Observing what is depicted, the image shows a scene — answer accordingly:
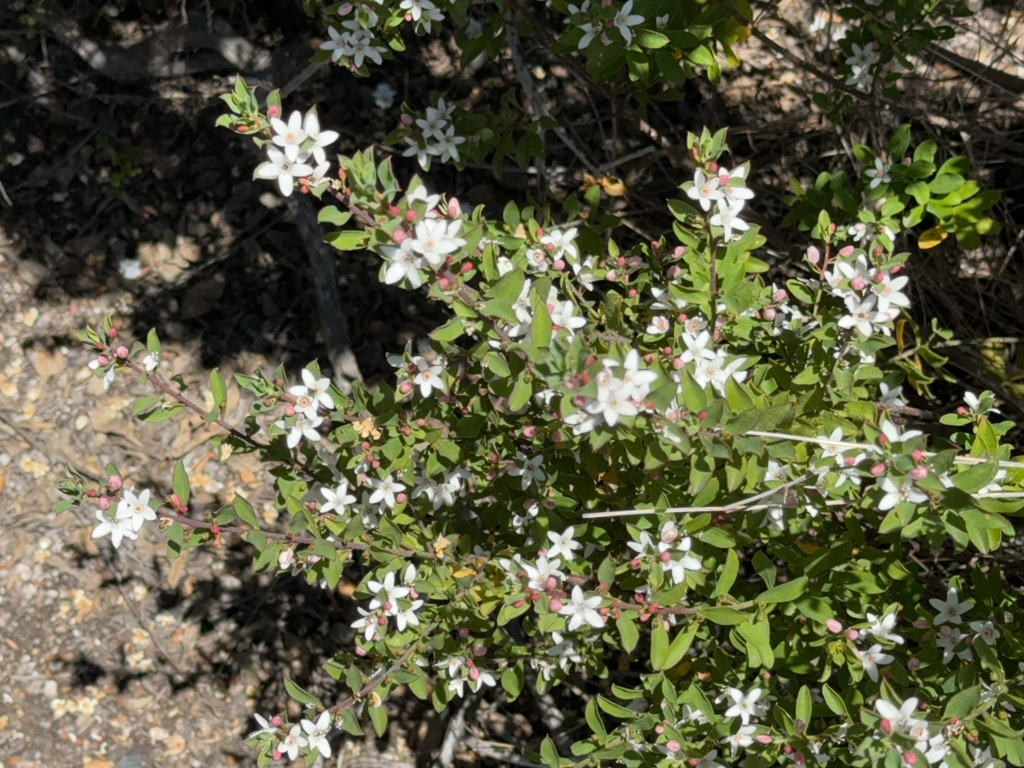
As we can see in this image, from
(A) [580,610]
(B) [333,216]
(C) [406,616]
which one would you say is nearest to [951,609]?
(A) [580,610]

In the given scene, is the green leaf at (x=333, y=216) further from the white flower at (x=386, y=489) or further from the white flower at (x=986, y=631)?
the white flower at (x=986, y=631)

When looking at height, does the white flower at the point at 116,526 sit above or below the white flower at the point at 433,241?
below

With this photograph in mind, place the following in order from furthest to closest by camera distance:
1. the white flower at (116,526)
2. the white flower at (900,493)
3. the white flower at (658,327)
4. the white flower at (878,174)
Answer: the white flower at (878,174), the white flower at (658,327), the white flower at (116,526), the white flower at (900,493)

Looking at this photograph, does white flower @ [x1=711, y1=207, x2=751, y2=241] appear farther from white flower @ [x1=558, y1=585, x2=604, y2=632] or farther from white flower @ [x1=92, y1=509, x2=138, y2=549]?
white flower @ [x1=92, y1=509, x2=138, y2=549]

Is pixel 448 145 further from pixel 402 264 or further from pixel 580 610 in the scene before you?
pixel 580 610

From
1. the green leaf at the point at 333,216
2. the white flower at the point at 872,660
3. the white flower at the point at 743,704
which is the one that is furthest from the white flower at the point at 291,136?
the white flower at the point at 872,660

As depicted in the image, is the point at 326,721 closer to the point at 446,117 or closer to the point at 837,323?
the point at 837,323
